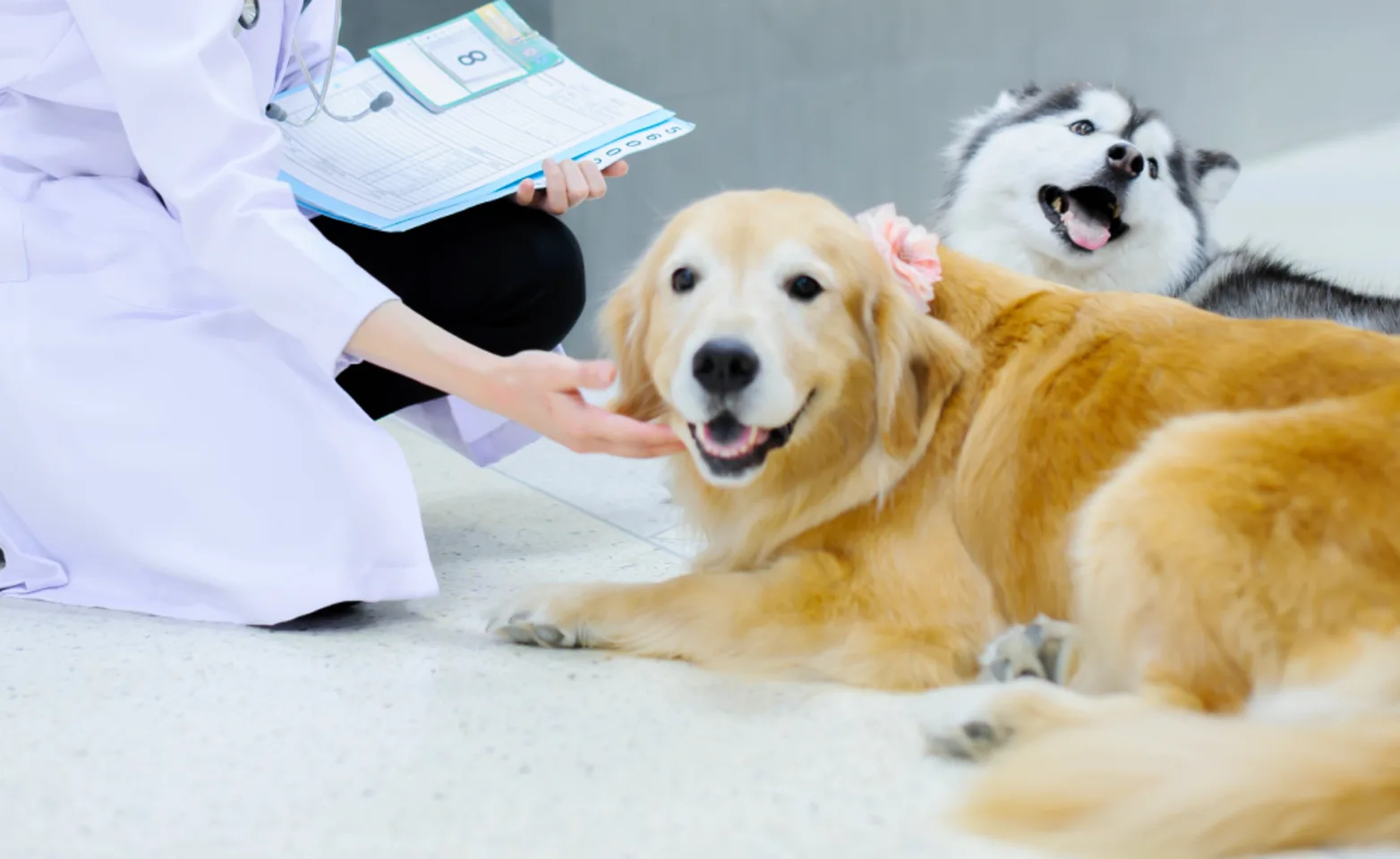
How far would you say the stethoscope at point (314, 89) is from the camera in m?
1.68

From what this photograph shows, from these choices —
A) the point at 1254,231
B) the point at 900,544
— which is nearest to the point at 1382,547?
the point at 900,544

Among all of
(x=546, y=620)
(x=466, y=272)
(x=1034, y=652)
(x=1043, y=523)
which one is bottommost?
(x=546, y=620)

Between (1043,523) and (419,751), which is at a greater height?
(1043,523)

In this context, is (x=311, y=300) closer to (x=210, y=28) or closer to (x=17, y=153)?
(x=210, y=28)

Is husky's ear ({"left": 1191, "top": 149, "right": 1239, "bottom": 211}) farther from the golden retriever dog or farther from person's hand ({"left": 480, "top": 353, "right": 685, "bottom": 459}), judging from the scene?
person's hand ({"left": 480, "top": 353, "right": 685, "bottom": 459})

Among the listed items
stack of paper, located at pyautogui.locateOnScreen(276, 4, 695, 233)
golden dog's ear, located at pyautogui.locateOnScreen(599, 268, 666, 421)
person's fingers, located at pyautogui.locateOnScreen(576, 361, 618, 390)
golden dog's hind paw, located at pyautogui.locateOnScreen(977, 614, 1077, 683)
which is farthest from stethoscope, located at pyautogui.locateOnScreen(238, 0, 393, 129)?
golden dog's hind paw, located at pyautogui.locateOnScreen(977, 614, 1077, 683)

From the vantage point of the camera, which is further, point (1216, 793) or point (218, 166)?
point (218, 166)

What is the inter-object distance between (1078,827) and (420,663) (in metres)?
0.83

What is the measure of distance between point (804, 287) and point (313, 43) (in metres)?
1.08

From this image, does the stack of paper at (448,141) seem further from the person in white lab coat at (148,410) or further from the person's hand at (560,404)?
the person's hand at (560,404)

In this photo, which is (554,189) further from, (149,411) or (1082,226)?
(1082,226)

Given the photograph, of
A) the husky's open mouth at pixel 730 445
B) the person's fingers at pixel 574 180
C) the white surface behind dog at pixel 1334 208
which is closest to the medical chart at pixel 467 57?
the person's fingers at pixel 574 180

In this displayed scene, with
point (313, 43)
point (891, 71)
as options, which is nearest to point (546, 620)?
point (313, 43)

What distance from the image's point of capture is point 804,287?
148 cm
